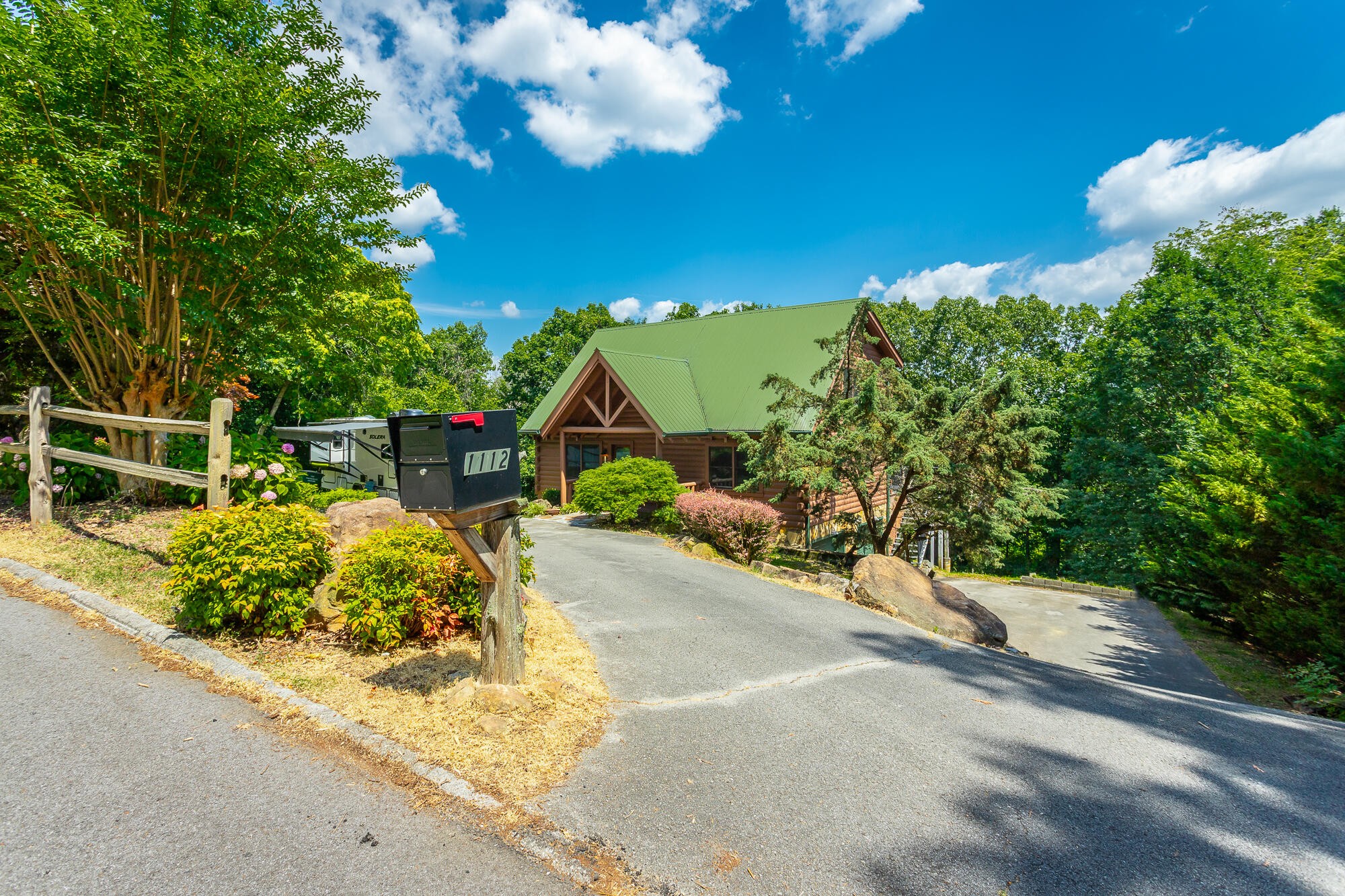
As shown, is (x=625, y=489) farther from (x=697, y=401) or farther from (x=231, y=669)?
(x=231, y=669)

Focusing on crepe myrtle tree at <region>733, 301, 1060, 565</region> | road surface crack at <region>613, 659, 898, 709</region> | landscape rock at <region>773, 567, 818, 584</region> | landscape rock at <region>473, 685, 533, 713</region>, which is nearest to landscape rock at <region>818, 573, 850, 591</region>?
landscape rock at <region>773, 567, 818, 584</region>

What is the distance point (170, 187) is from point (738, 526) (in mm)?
10357

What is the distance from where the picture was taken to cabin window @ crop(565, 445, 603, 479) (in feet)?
68.5

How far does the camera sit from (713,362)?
816 inches

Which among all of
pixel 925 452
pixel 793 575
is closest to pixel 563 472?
pixel 793 575

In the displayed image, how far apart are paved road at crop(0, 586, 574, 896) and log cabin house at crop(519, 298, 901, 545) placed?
12831 mm

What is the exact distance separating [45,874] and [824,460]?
12.1 meters

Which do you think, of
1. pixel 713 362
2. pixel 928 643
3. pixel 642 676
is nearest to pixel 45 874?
pixel 642 676

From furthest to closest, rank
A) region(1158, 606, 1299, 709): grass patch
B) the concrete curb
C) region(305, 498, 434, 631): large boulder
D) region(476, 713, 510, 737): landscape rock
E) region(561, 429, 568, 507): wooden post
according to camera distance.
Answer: region(561, 429, 568, 507): wooden post
region(1158, 606, 1299, 709): grass patch
region(305, 498, 434, 631): large boulder
region(476, 713, 510, 737): landscape rock
the concrete curb

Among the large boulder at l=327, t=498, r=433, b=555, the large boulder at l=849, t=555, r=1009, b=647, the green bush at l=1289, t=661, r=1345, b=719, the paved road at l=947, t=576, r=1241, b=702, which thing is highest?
the large boulder at l=327, t=498, r=433, b=555

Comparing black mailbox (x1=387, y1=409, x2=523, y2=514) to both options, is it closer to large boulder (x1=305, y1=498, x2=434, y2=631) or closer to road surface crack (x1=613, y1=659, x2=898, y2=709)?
road surface crack (x1=613, y1=659, x2=898, y2=709)

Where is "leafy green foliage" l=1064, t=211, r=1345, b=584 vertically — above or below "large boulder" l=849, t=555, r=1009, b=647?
above

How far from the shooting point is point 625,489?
1525 cm

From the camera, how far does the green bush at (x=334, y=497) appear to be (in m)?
9.65
